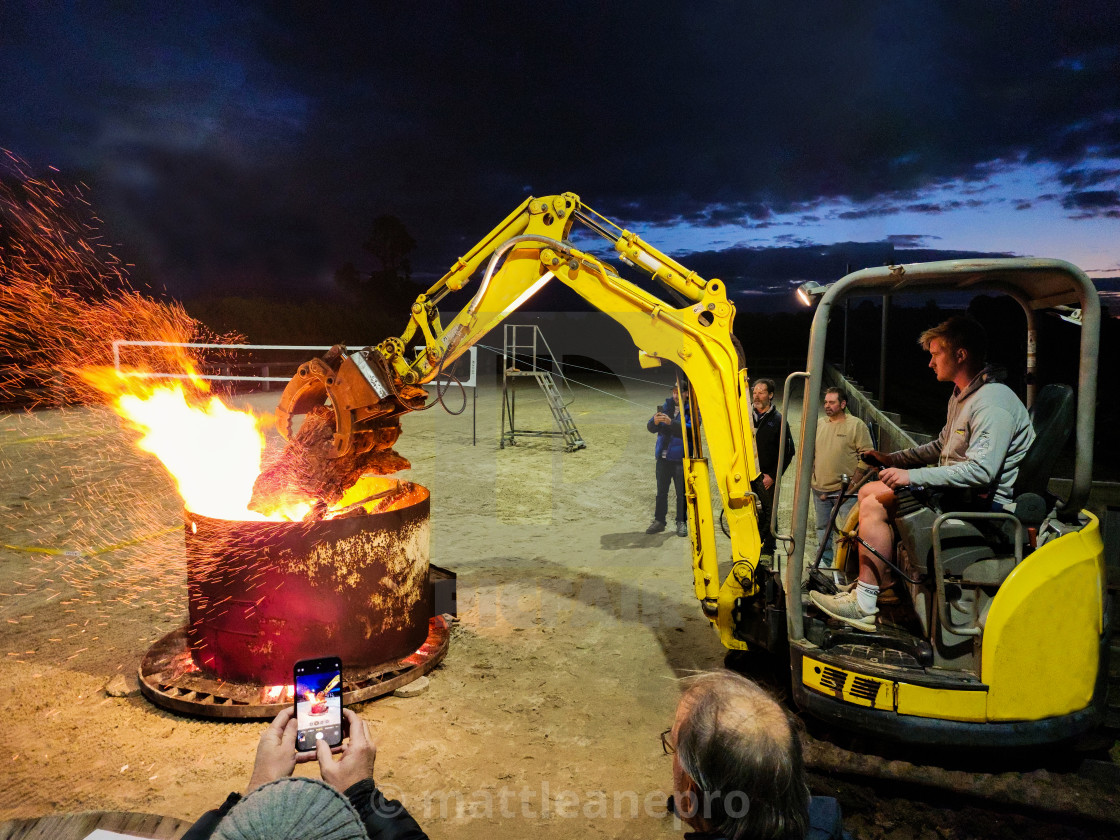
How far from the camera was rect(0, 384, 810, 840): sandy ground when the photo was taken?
3.60 m

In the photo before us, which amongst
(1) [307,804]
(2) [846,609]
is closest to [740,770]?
(1) [307,804]

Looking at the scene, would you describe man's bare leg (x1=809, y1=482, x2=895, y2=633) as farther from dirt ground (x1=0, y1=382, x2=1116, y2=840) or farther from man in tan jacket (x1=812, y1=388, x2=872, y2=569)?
man in tan jacket (x1=812, y1=388, x2=872, y2=569)

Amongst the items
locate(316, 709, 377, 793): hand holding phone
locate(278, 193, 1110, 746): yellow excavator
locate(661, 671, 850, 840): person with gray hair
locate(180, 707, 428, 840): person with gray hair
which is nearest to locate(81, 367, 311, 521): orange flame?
locate(278, 193, 1110, 746): yellow excavator

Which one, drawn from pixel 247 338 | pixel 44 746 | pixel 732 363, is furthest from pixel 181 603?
pixel 247 338

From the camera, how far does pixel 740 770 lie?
152 centimetres

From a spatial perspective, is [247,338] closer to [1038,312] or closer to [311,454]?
[311,454]

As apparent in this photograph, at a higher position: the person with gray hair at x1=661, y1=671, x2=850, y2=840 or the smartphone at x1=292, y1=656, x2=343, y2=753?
the person with gray hair at x1=661, y1=671, x2=850, y2=840

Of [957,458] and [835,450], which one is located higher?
[957,458]

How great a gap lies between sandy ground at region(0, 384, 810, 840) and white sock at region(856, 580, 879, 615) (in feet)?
4.37

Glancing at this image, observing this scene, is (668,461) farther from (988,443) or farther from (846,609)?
(988,443)

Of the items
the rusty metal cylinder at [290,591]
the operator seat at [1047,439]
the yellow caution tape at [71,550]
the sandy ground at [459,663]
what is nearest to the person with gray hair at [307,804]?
the sandy ground at [459,663]

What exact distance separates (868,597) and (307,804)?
3589 millimetres

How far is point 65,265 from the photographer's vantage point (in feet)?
88.8

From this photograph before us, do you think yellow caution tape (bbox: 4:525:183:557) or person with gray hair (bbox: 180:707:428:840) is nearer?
person with gray hair (bbox: 180:707:428:840)
